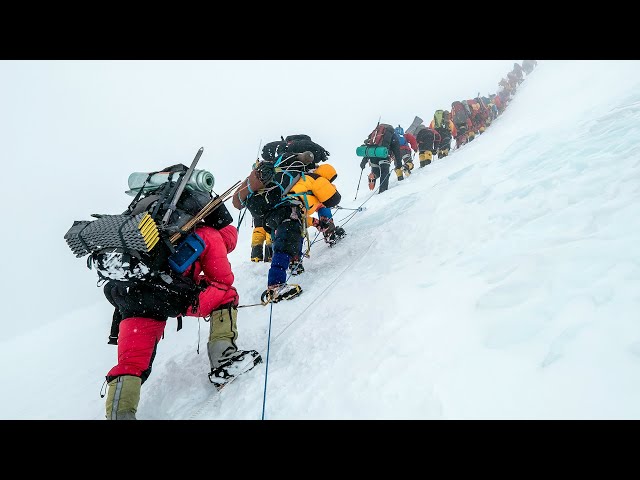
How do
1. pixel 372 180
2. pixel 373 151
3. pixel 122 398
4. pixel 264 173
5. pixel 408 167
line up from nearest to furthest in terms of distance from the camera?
pixel 122 398, pixel 264 173, pixel 373 151, pixel 372 180, pixel 408 167

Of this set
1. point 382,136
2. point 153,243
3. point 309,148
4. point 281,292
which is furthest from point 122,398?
point 382,136

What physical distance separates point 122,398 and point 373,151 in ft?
24.6

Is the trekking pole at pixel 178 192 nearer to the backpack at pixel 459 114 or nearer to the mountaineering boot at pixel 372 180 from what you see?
the mountaineering boot at pixel 372 180

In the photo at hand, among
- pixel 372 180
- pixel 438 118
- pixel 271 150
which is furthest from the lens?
pixel 438 118

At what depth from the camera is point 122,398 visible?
2.14m

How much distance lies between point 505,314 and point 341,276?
1.95 m

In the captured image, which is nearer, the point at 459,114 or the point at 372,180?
the point at 372,180

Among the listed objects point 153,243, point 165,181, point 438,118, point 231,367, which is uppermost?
point 438,118

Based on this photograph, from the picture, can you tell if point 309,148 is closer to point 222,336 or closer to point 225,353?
point 222,336

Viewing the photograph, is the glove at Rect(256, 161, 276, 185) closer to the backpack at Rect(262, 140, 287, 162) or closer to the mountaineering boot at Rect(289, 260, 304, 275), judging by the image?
the mountaineering boot at Rect(289, 260, 304, 275)

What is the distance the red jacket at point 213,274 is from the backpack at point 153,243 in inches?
3.5

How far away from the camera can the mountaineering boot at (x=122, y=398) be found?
6.95ft

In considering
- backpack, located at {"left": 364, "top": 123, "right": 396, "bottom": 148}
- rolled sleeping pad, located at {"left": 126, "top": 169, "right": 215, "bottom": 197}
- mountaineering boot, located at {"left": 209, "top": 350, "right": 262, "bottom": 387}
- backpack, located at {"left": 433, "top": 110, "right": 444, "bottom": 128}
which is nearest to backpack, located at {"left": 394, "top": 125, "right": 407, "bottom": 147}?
backpack, located at {"left": 364, "top": 123, "right": 396, "bottom": 148}

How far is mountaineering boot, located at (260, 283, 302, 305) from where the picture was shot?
358 cm
